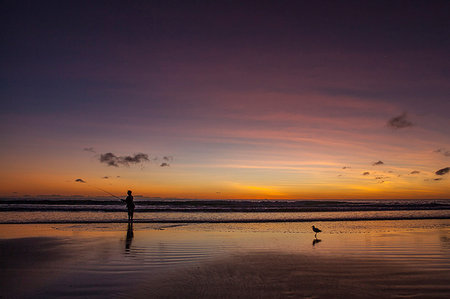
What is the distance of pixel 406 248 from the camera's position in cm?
1312

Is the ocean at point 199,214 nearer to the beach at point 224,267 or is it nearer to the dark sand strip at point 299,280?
the beach at point 224,267

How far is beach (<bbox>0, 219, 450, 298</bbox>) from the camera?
742cm

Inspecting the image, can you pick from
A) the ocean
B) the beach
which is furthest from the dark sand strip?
the ocean

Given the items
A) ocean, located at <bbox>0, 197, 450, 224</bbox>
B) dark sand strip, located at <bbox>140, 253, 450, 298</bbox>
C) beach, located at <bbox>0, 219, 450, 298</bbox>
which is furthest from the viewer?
ocean, located at <bbox>0, 197, 450, 224</bbox>

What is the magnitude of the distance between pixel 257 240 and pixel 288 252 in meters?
3.23

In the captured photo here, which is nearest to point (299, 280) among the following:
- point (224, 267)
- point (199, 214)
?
point (224, 267)

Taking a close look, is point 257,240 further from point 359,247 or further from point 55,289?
point 55,289

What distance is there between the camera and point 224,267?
970 cm

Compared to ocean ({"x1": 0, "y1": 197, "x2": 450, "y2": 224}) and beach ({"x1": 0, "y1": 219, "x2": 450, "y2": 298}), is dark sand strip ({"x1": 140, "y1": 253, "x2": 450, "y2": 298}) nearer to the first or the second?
beach ({"x1": 0, "y1": 219, "x2": 450, "y2": 298})

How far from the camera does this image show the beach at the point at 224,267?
7422mm

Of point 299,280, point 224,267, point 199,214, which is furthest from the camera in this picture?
point 199,214

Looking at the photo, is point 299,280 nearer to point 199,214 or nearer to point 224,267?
point 224,267

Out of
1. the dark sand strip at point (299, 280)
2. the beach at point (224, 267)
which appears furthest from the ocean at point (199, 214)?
the dark sand strip at point (299, 280)

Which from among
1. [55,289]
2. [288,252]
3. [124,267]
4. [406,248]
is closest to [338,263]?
[288,252]
